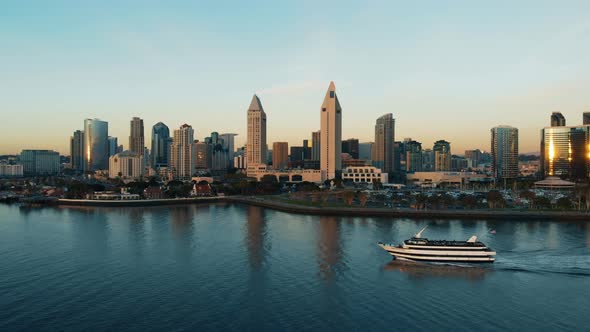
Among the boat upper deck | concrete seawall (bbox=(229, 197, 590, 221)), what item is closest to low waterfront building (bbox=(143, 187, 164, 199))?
concrete seawall (bbox=(229, 197, 590, 221))

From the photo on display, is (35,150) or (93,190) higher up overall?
(35,150)

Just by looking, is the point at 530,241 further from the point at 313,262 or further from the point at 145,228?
the point at 145,228

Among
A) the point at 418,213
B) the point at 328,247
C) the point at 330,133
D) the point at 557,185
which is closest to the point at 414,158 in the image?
the point at 330,133

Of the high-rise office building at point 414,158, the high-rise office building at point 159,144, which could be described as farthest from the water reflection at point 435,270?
the high-rise office building at point 159,144

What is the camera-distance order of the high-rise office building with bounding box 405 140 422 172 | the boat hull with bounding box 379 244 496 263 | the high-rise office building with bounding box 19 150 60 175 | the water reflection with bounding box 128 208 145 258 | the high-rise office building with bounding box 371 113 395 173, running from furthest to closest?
the high-rise office building with bounding box 19 150 60 175
the high-rise office building with bounding box 405 140 422 172
the high-rise office building with bounding box 371 113 395 173
the water reflection with bounding box 128 208 145 258
the boat hull with bounding box 379 244 496 263

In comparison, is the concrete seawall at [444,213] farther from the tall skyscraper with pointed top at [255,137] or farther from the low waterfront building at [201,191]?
the tall skyscraper with pointed top at [255,137]

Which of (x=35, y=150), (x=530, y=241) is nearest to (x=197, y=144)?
(x=35, y=150)

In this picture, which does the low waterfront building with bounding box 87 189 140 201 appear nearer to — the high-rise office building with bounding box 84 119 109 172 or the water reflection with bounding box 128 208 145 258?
the water reflection with bounding box 128 208 145 258
